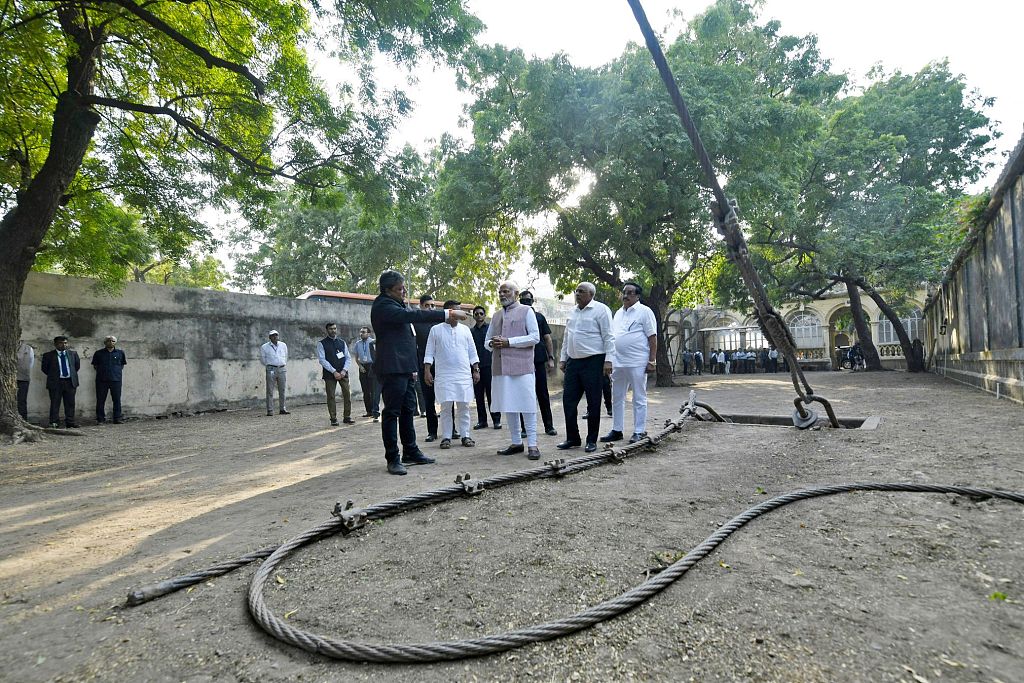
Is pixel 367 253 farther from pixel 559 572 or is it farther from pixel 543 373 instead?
pixel 559 572

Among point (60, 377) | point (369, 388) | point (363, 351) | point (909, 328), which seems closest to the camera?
point (60, 377)

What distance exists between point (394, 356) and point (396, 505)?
1750mm

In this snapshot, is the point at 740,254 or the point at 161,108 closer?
the point at 740,254

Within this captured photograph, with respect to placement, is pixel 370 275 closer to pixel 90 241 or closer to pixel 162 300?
pixel 162 300

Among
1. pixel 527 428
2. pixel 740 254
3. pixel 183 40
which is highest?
pixel 183 40

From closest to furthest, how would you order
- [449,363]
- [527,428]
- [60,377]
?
1. [527,428]
2. [449,363]
3. [60,377]

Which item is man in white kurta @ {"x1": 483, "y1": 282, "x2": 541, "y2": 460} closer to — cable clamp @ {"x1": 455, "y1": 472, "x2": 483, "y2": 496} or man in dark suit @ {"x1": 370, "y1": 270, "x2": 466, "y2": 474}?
man in dark suit @ {"x1": 370, "y1": 270, "x2": 466, "y2": 474}

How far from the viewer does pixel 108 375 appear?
1020 centimetres

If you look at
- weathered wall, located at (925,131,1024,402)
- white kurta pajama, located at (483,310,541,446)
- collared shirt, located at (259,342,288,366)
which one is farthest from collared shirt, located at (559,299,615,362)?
collared shirt, located at (259,342,288,366)

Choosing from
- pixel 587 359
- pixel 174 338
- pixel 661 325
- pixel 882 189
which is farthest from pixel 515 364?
pixel 882 189

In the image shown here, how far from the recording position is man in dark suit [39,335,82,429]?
9.60 m

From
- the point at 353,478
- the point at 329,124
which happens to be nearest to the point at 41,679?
the point at 353,478

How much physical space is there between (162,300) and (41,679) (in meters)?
11.8

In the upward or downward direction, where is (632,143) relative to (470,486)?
upward
